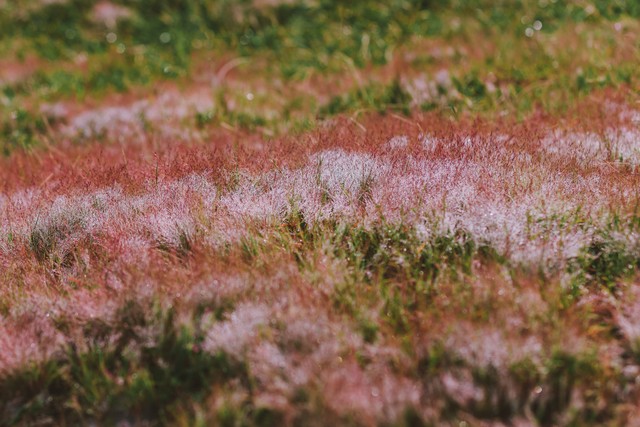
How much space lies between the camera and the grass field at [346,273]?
2213 millimetres

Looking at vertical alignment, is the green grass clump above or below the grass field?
below

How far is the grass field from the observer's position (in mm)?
2213

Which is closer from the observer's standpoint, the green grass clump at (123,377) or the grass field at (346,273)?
the grass field at (346,273)

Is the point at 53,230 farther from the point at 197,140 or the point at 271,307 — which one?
the point at 197,140

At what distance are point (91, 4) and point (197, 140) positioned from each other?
8.85 m

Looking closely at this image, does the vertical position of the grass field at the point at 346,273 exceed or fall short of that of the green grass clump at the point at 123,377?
it exceeds it

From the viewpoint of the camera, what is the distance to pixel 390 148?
13.1 ft

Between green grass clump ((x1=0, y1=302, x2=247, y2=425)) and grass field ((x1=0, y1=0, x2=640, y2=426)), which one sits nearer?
grass field ((x1=0, y1=0, x2=640, y2=426))

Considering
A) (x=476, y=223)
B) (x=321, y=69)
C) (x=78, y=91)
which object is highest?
(x=476, y=223)

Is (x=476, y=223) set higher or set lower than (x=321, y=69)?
higher

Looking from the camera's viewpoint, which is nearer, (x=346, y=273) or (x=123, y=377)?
(x=123, y=377)

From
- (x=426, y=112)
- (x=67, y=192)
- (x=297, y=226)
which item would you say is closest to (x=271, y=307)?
(x=297, y=226)

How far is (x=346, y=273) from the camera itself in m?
2.74

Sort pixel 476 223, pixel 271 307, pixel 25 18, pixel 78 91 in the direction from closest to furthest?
pixel 271 307
pixel 476 223
pixel 78 91
pixel 25 18
